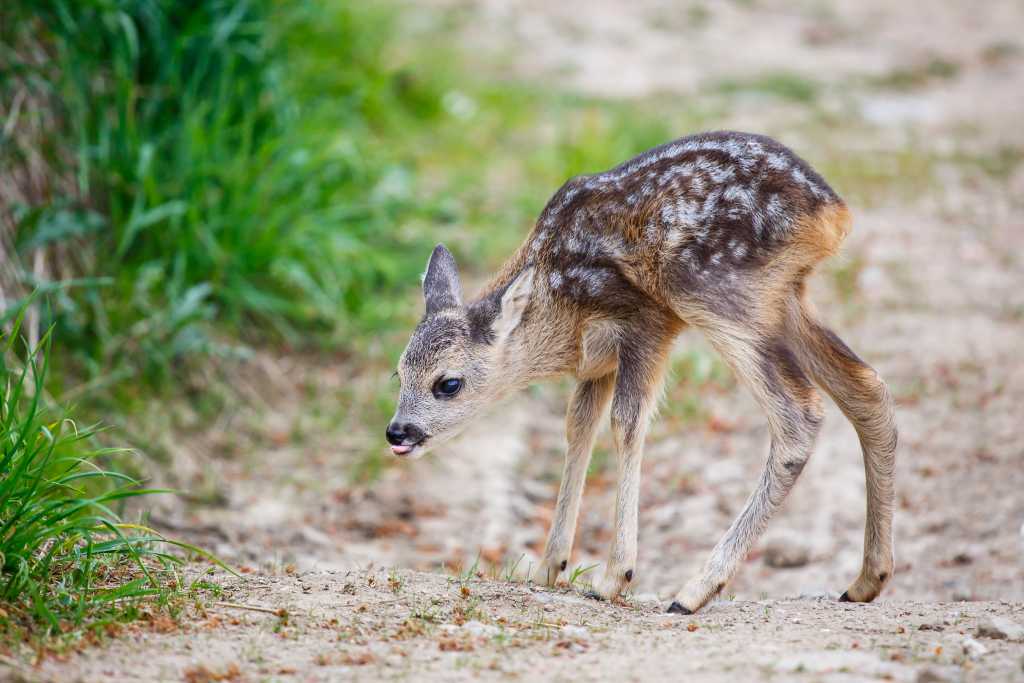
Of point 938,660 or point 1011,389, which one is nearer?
point 938,660

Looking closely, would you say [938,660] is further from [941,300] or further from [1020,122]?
[1020,122]

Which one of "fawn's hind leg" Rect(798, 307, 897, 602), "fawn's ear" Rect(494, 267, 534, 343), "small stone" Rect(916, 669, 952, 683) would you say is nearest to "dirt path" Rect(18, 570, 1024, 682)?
"small stone" Rect(916, 669, 952, 683)

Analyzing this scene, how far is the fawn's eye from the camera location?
524cm

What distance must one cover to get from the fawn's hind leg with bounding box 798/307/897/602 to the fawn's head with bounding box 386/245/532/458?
4.13ft

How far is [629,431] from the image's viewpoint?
4.92m

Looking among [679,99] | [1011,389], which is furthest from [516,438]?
[679,99]

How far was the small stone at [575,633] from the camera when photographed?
3.94m

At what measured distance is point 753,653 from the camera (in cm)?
367

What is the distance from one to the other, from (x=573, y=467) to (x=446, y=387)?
655 mm

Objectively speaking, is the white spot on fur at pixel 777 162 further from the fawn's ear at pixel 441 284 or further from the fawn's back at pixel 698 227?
the fawn's ear at pixel 441 284

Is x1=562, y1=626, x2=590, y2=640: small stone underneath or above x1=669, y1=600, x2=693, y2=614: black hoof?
underneath

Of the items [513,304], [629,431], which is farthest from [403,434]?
[629,431]

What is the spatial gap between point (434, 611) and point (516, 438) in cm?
330

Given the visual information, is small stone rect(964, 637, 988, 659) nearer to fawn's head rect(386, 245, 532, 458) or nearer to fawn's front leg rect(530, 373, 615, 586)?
fawn's front leg rect(530, 373, 615, 586)
